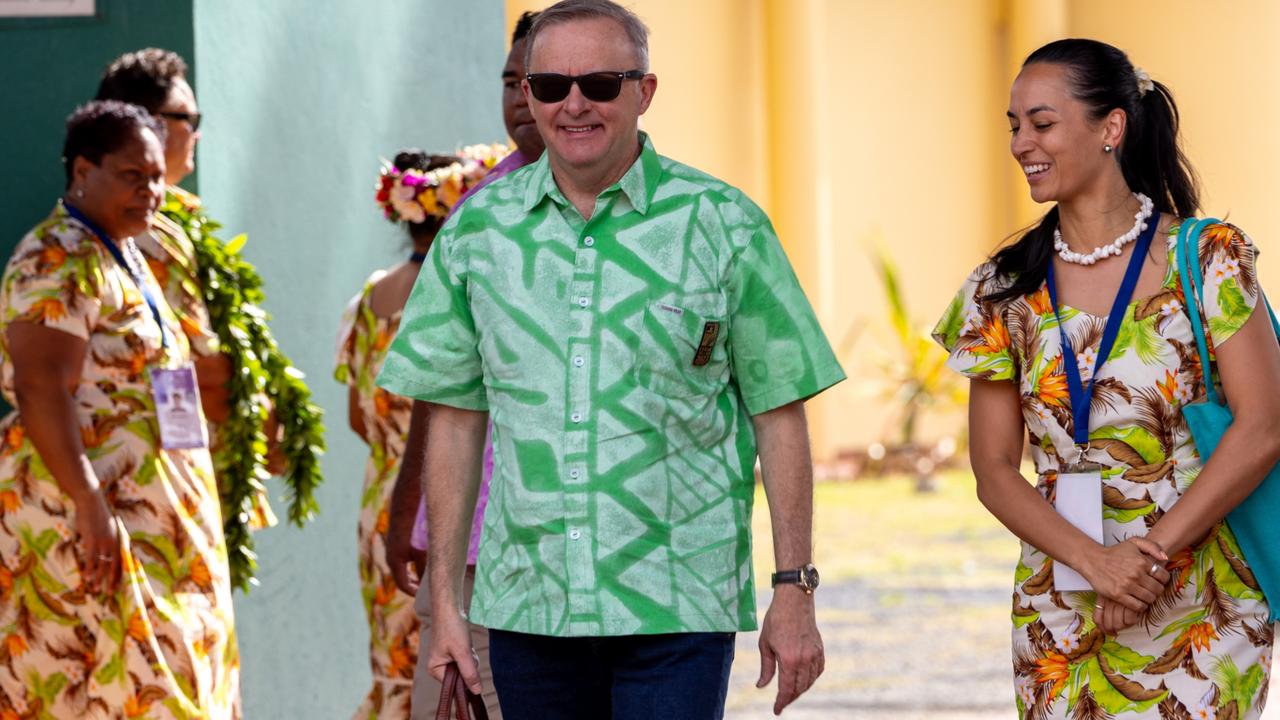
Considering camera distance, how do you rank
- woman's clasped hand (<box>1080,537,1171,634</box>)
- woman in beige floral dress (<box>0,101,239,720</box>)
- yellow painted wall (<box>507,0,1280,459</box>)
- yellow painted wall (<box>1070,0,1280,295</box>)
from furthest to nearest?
yellow painted wall (<box>1070,0,1280,295</box>) → yellow painted wall (<box>507,0,1280,459</box>) → woman in beige floral dress (<box>0,101,239,720</box>) → woman's clasped hand (<box>1080,537,1171,634</box>)

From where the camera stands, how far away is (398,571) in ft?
14.0

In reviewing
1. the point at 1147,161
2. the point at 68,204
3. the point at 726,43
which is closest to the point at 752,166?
the point at 726,43

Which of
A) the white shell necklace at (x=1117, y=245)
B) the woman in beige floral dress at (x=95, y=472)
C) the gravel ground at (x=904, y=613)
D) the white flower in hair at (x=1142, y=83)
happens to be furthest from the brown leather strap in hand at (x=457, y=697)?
the gravel ground at (x=904, y=613)

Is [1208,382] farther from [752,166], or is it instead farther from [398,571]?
[752,166]

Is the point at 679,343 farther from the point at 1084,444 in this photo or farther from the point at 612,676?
the point at 1084,444

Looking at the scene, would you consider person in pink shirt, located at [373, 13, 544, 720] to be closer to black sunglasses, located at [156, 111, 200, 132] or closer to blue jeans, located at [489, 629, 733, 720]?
blue jeans, located at [489, 629, 733, 720]

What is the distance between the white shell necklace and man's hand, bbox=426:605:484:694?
1.26 m

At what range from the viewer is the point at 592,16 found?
123 inches

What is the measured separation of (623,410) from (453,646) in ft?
1.63

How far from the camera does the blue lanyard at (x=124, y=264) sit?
16.1 feet

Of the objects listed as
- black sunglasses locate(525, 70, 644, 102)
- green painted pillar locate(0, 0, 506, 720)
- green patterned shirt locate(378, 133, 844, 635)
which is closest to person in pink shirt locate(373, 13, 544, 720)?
green patterned shirt locate(378, 133, 844, 635)

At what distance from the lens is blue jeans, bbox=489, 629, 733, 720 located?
308 centimetres

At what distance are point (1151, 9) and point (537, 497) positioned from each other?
15.6 metres

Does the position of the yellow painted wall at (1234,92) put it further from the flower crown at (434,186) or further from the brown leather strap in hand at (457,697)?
the brown leather strap in hand at (457,697)
